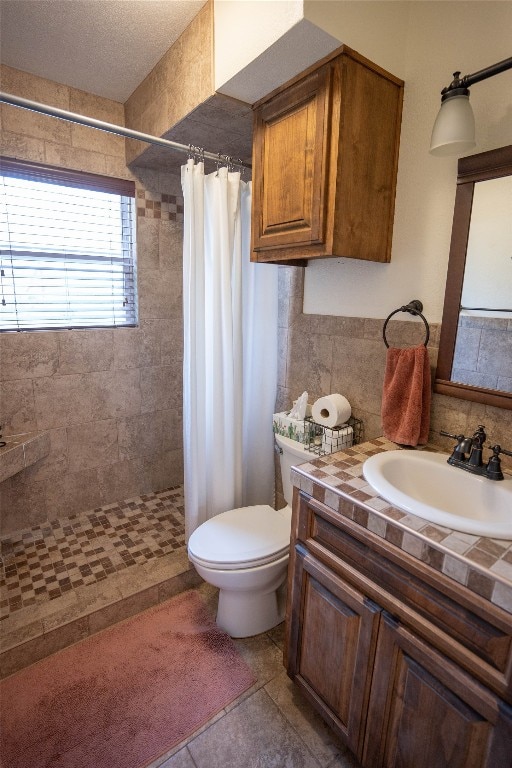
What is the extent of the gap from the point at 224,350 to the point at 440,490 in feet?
3.64

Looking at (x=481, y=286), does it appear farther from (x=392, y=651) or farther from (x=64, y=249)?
(x=64, y=249)

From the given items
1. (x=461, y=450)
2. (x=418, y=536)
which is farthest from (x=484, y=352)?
(x=418, y=536)

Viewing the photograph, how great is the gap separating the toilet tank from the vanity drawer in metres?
0.46

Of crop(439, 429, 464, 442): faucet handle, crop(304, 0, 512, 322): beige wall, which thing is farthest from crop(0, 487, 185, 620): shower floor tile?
crop(304, 0, 512, 322): beige wall

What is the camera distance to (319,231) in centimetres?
134

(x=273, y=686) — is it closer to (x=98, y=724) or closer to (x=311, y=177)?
(x=98, y=724)

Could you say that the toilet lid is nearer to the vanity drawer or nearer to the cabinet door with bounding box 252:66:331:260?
the vanity drawer

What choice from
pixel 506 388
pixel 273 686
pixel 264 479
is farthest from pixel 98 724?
pixel 506 388

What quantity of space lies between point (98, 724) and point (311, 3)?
2.38m

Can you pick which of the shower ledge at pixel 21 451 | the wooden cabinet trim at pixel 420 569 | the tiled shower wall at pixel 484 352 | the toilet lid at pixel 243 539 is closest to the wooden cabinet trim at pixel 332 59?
the tiled shower wall at pixel 484 352

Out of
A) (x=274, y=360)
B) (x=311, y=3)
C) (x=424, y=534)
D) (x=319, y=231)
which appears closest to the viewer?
(x=424, y=534)

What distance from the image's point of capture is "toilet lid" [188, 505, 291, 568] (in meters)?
1.52

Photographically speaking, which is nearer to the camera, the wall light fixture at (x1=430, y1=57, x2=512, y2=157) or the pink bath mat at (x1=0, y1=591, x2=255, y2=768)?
the wall light fixture at (x1=430, y1=57, x2=512, y2=157)

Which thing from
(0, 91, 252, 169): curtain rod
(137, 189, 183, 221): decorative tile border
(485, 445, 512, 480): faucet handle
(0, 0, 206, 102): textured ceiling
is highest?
(0, 0, 206, 102): textured ceiling
